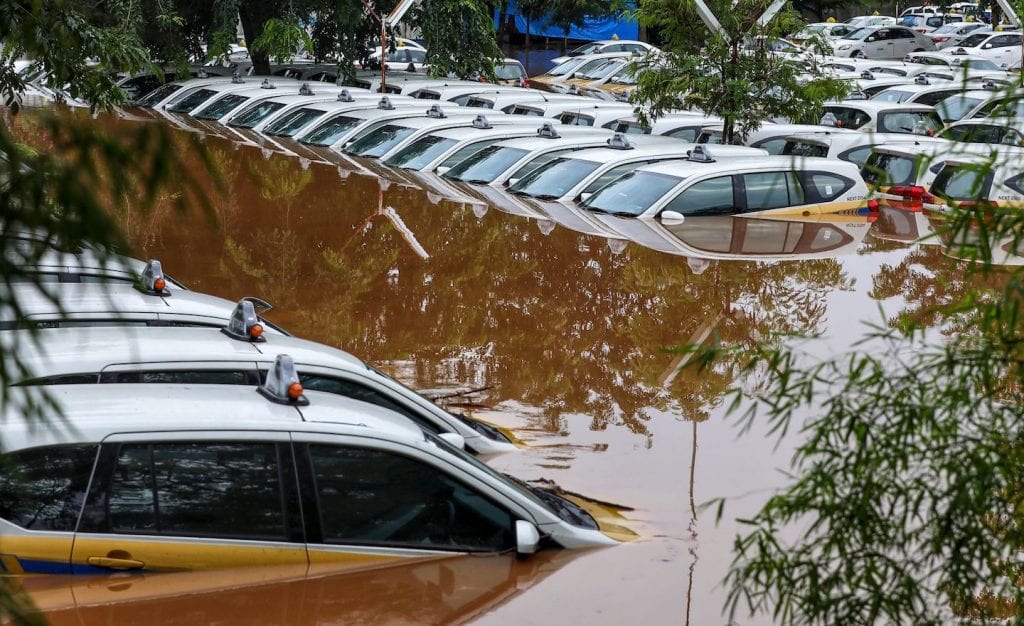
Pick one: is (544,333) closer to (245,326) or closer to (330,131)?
(245,326)

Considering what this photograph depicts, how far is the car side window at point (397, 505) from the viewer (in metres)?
5.93

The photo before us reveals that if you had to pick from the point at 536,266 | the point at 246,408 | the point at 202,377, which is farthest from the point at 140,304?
the point at 536,266

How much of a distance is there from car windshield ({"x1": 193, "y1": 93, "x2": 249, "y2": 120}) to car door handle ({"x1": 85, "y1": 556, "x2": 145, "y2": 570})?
66.1ft

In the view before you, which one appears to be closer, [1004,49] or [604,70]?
[604,70]

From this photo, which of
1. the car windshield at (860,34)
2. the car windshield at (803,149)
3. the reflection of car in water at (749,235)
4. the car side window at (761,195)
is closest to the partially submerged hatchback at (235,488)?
the reflection of car in water at (749,235)

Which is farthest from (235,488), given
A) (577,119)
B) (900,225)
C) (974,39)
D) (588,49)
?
(974,39)

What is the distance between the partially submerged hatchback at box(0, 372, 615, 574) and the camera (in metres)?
5.44

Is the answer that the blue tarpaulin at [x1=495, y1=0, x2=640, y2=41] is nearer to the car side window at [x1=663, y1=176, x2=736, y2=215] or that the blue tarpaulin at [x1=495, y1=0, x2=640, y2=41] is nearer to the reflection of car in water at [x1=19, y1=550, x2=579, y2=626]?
the car side window at [x1=663, y1=176, x2=736, y2=215]

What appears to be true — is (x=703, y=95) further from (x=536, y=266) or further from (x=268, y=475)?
(x=268, y=475)

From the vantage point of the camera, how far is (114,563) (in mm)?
5559

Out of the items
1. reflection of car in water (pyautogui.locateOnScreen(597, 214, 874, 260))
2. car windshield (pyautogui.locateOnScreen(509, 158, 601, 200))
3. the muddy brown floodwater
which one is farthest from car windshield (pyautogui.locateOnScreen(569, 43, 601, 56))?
reflection of car in water (pyautogui.locateOnScreen(597, 214, 874, 260))

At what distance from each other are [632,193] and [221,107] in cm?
1182

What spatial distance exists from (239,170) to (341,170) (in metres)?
1.46

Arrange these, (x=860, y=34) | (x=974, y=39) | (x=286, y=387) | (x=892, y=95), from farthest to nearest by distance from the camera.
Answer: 1. (x=860, y=34)
2. (x=974, y=39)
3. (x=892, y=95)
4. (x=286, y=387)
